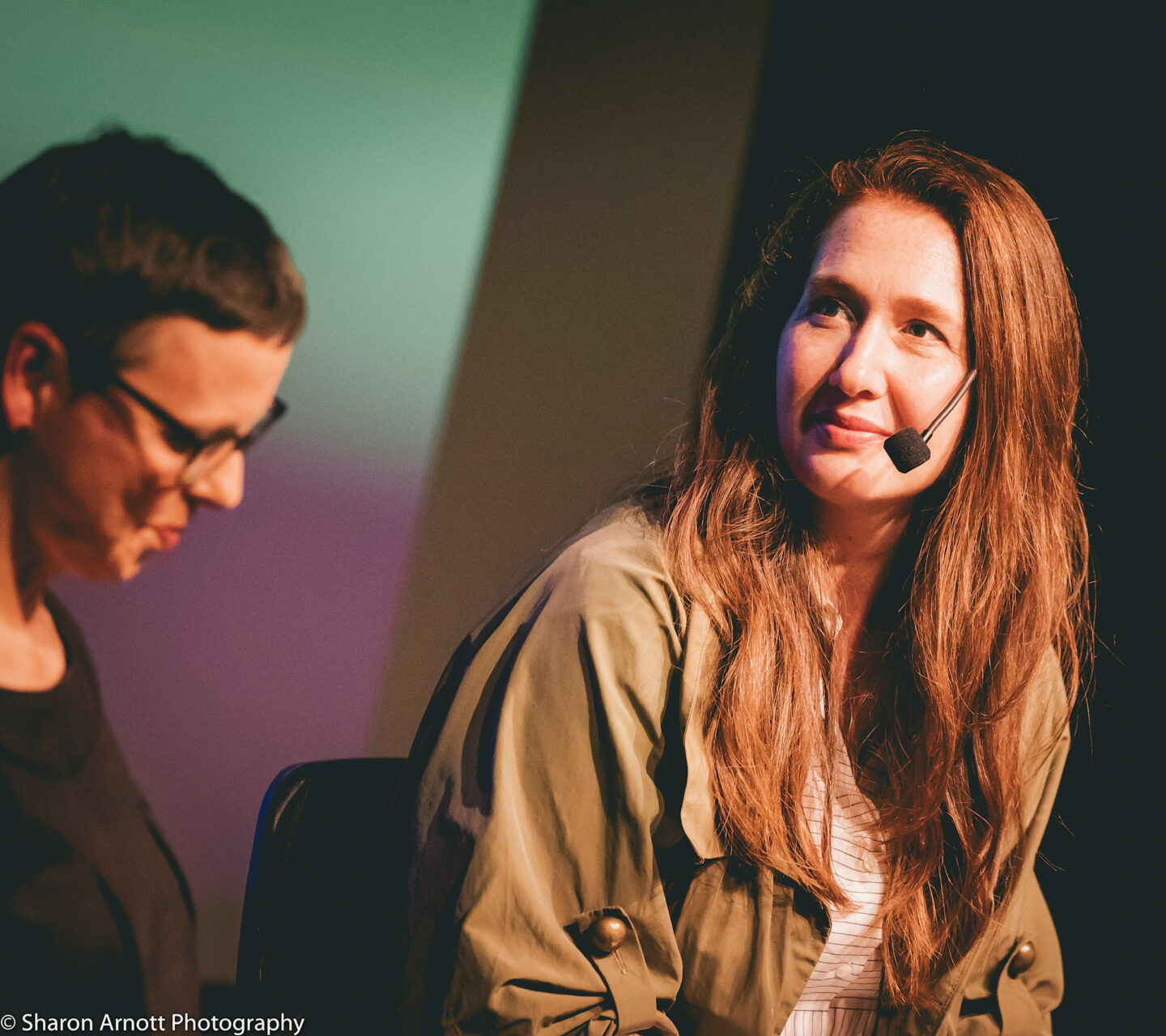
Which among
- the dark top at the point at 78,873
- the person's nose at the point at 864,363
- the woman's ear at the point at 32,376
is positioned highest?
the person's nose at the point at 864,363

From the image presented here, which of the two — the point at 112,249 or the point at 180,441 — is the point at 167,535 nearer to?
the point at 180,441

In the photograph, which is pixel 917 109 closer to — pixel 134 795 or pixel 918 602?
pixel 918 602

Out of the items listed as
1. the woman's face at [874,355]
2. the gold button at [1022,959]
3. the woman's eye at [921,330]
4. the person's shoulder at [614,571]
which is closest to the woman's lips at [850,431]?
the woman's face at [874,355]

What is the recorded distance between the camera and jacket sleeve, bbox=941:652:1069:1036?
4.01 ft

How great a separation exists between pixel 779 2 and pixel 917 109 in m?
0.28

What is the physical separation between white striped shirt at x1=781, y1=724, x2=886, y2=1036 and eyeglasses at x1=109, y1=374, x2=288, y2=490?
0.68 m

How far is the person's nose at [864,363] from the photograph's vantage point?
1040 millimetres

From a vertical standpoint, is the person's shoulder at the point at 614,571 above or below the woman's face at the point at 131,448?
below

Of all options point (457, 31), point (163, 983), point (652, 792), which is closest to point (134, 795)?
point (163, 983)

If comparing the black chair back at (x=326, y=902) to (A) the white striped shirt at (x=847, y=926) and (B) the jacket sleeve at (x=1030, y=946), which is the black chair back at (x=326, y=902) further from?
Result: (B) the jacket sleeve at (x=1030, y=946)

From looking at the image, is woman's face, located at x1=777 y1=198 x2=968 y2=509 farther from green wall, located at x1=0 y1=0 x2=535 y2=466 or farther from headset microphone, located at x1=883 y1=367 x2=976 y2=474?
green wall, located at x1=0 y1=0 x2=535 y2=466

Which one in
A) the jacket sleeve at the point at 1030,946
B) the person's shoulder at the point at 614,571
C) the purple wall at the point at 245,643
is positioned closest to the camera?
the purple wall at the point at 245,643

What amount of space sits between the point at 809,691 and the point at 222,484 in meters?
0.64

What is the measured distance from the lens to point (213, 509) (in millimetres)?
789
